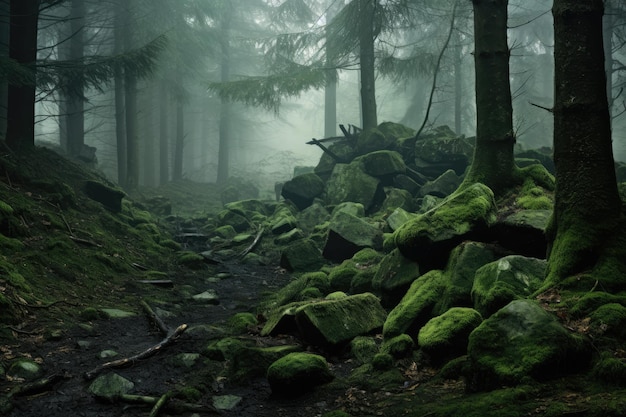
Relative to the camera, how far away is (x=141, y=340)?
5707 millimetres

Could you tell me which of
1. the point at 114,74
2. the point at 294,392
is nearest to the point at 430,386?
the point at 294,392

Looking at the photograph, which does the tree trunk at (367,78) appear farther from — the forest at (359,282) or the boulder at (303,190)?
the boulder at (303,190)

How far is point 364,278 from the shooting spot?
7289 mm

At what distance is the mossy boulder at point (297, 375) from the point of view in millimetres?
4203

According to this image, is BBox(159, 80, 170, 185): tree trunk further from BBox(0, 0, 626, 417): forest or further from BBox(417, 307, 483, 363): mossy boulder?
BBox(417, 307, 483, 363): mossy boulder

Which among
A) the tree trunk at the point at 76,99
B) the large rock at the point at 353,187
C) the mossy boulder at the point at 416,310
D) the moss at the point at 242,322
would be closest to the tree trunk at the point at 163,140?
the tree trunk at the point at 76,99

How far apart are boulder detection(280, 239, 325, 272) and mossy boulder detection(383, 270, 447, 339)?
455 cm

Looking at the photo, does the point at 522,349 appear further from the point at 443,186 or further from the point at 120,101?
the point at 120,101

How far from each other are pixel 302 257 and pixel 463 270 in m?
5.27

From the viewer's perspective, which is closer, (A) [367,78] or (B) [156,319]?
(B) [156,319]

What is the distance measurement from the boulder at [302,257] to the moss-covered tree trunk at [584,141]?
20.2 ft

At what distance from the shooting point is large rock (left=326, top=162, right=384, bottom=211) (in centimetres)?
1399

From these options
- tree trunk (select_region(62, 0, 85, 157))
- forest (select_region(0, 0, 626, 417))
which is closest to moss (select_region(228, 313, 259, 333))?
forest (select_region(0, 0, 626, 417))

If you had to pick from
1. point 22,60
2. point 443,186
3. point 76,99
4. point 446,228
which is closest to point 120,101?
point 76,99
